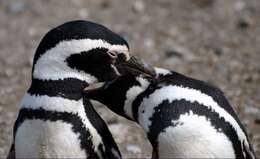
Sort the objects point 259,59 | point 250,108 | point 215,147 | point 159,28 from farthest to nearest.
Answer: point 159,28 < point 259,59 < point 250,108 < point 215,147

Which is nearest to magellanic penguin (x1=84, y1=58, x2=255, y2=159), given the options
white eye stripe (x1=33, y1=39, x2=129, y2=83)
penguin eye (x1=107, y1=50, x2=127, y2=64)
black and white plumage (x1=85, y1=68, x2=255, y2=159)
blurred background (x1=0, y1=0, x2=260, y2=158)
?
black and white plumage (x1=85, y1=68, x2=255, y2=159)

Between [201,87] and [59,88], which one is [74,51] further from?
[201,87]

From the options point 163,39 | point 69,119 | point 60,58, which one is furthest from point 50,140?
point 163,39

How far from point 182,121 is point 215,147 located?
0.68 feet

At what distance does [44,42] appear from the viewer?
4.02 meters

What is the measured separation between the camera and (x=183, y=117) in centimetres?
400

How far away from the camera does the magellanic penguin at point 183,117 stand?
13.0 feet

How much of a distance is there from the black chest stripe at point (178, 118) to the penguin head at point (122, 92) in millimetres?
258

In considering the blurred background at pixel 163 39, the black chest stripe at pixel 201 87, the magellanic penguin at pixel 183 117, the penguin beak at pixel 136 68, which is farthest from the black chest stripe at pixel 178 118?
the blurred background at pixel 163 39

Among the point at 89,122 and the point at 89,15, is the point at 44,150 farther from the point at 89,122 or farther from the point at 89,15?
the point at 89,15

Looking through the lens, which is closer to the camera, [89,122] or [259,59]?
[89,122]

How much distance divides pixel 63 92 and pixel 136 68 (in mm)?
460

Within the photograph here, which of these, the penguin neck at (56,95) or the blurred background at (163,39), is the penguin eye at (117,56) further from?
the blurred background at (163,39)

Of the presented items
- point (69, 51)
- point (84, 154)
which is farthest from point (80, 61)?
point (84, 154)
